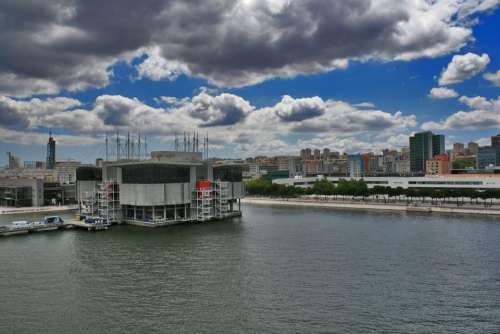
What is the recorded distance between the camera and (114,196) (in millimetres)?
44438

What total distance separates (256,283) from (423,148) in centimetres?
16945

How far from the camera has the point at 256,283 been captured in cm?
1953

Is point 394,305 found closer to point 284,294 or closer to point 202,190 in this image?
point 284,294

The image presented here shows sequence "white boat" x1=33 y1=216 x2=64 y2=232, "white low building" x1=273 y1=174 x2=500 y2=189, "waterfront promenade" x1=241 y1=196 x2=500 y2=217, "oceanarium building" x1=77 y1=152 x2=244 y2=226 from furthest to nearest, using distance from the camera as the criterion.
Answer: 1. "white low building" x1=273 y1=174 x2=500 y2=189
2. "waterfront promenade" x1=241 y1=196 x2=500 y2=217
3. "oceanarium building" x1=77 y1=152 x2=244 y2=226
4. "white boat" x1=33 y1=216 x2=64 y2=232

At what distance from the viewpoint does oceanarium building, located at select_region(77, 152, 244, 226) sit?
41.1 m

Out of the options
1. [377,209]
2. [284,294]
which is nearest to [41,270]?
[284,294]

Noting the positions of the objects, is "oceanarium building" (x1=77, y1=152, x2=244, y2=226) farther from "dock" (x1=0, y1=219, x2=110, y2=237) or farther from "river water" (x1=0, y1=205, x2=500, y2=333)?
"river water" (x1=0, y1=205, x2=500, y2=333)

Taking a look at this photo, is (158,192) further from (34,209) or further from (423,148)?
(423,148)

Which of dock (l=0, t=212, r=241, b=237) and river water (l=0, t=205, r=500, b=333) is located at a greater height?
dock (l=0, t=212, r=241, b=237)

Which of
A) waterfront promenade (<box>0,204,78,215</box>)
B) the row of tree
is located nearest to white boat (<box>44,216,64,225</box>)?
waterfront promenade (<box>0,204,78,215</box>)

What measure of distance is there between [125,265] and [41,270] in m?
4.51

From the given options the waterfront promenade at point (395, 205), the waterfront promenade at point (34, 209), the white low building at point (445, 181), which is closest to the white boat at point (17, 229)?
the waterfront promenade at point (34, 209)

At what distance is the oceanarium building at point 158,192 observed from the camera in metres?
41.1

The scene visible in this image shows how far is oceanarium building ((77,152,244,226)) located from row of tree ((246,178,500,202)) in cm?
2877
